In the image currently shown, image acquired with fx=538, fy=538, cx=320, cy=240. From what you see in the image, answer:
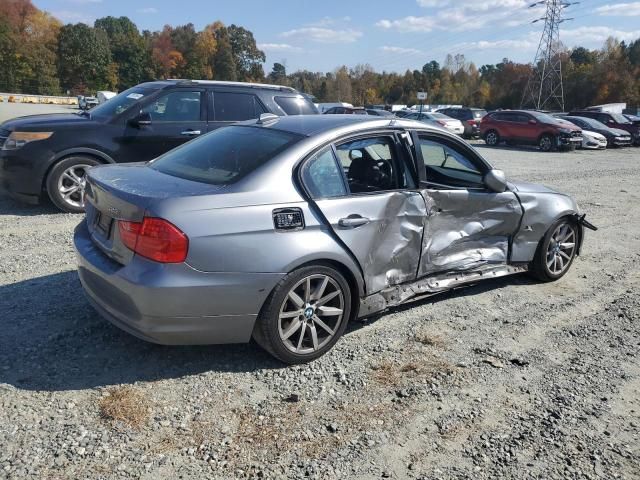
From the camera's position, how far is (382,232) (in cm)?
398

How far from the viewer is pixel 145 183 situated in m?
3.57

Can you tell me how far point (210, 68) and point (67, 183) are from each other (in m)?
103

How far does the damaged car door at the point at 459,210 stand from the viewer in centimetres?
441

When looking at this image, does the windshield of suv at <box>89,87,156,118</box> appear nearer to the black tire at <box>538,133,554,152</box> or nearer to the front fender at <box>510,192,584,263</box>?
the front fender at <box>510,192,584,263</box>

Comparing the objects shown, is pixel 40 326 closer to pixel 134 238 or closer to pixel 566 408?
pixel 134 238

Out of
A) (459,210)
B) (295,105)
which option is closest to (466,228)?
(459,210)

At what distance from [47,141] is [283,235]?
15.9 ft

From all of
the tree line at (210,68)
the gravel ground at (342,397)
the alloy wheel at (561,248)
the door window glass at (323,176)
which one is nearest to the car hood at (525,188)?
the alloy wheel at (561,248)

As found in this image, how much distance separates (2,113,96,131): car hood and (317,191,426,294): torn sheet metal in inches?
193

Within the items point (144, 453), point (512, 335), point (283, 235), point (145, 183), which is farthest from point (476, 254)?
point (144, 453)

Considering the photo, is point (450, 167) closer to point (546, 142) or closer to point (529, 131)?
point (546, 142)

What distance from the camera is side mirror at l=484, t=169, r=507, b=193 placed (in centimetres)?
478

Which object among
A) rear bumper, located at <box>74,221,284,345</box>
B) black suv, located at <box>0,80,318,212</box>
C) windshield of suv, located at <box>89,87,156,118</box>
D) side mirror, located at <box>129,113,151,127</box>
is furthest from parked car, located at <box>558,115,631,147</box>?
rear bumper, located at <box>74,221,284,345</box>

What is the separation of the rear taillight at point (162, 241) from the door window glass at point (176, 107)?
4.92m
